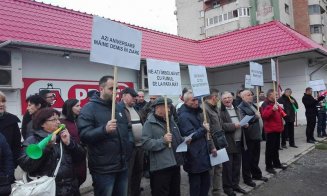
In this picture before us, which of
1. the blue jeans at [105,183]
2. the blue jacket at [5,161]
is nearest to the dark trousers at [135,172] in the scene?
the blue jeans at [105,183]

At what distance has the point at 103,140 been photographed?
355 cm

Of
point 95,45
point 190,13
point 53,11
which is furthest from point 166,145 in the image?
point 190,13

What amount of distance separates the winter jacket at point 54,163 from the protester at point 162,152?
110 centimetres

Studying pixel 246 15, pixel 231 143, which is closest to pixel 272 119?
pixel 231 143

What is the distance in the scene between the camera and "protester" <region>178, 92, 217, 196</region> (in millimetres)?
4605

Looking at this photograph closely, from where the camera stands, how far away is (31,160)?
2.94 m

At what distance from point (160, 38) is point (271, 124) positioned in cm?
912

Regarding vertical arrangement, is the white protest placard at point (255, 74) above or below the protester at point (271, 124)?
above

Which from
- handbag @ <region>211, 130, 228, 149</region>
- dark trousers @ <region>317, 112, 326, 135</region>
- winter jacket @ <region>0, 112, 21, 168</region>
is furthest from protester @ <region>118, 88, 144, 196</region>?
dark trousers @ <region>317, 112, 326, 135</region>

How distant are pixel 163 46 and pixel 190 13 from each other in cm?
3363

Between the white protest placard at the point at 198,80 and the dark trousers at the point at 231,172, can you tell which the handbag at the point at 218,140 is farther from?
the white protest placard at the point at 198,80

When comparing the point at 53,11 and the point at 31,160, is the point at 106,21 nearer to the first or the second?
the point at 31,160

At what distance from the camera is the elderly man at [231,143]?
5598mm

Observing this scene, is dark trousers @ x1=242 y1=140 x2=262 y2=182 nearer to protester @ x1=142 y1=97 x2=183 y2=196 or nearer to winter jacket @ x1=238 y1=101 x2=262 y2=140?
winter jacket @ x1=238 y1=101 x2=262 y2=140
